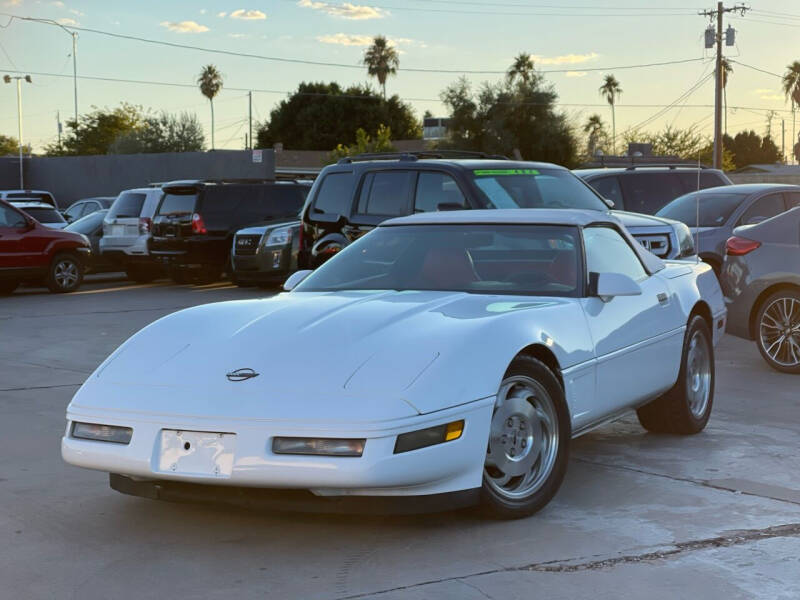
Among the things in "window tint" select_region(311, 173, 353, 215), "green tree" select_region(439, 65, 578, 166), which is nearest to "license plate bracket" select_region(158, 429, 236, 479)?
"window tint" select_region(311, 173, 353, 215)

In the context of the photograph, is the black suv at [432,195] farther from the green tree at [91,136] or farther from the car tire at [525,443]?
the green tree at [91,136]


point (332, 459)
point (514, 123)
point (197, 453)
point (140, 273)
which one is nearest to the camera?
point (332, 459)

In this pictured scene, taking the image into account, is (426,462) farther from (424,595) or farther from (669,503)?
(669,503)

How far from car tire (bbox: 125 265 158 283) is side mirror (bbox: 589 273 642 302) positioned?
17.7 m

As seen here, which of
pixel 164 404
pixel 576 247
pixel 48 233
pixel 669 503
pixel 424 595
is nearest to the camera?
pixel 424 595

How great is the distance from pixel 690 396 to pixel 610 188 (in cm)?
952

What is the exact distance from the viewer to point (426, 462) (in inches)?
186

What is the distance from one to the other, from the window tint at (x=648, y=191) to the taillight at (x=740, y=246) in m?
5.91

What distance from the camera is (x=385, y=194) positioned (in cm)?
1339

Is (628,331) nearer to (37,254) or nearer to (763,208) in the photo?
(763,208)

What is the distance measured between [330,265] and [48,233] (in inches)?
588

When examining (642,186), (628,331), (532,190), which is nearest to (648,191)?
(642,186)

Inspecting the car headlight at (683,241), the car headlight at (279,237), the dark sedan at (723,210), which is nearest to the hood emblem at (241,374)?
the car headlight at (683,241)

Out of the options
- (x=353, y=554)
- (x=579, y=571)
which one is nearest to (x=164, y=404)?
(x=353, y=554)
